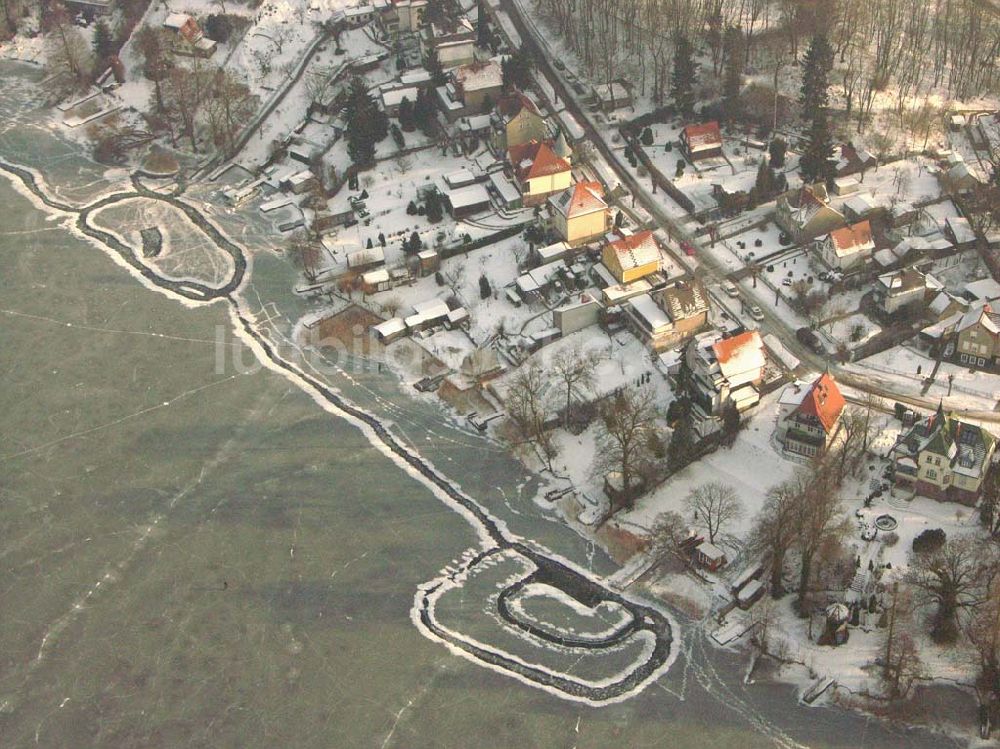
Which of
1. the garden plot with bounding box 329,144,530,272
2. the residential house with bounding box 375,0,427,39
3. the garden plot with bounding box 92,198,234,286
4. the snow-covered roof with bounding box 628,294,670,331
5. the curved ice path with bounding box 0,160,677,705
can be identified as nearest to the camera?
the curved ice path with bounding box 0,160,677,705

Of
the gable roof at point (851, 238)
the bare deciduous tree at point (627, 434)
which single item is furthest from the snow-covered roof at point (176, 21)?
the gable roof at point (851, 238)

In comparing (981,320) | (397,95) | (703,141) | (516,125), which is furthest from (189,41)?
(981,320)

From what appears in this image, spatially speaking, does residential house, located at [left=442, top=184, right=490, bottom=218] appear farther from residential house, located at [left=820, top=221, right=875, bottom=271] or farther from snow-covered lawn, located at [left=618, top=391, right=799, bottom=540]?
snow-covered lawn, located at [left=618, top=391, right=799, bottom=540]

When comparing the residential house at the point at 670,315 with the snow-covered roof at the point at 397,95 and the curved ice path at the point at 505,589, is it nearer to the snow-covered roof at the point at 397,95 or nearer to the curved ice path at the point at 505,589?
the curved ice path at the point at 505,589

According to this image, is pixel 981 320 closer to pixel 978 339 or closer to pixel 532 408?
pixel 978 339

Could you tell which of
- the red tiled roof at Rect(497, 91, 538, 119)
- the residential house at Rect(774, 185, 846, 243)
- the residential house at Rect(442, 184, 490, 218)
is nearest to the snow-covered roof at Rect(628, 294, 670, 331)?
the residential house at Rect(774, 185, 846, 243)
